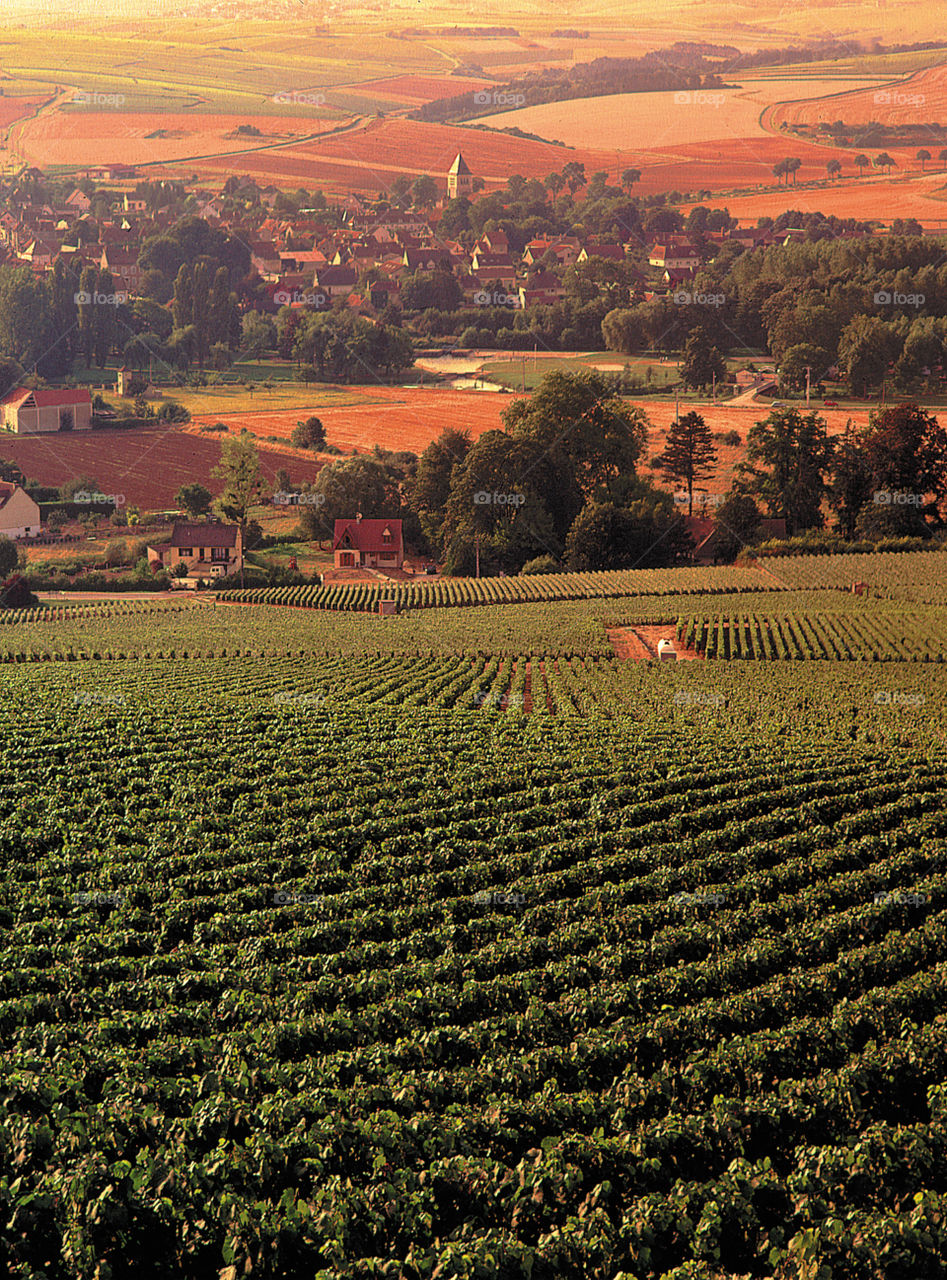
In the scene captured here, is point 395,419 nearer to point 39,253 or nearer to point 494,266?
point 494,266

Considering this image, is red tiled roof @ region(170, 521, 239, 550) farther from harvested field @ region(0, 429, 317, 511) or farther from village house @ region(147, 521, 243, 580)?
harvested field @ region(0, 429, 317, 511)

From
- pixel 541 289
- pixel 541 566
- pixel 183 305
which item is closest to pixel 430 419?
pixel 541 566

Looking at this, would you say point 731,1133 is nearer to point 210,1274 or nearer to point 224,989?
point 210,1274

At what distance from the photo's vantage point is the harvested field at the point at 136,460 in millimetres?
94688

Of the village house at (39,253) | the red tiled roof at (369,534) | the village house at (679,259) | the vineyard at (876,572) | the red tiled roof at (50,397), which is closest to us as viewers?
the vineyard at (876,572)

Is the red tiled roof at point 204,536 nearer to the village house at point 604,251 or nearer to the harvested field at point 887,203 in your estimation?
the village house at point 604,251

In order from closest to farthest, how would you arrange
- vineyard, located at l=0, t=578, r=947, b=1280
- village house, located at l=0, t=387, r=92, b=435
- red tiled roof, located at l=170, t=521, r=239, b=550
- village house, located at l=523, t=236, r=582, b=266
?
1. vineyard, located at l=0, t=578, r=947, b=1280
2. red tiled roof, located at l=170, t=521, r=239, b=550
3. village house, located at l=0, t=387, r=92, b=435
4. village house, located at l=523, t=236, r=582, b=266

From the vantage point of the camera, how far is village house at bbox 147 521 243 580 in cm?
7338

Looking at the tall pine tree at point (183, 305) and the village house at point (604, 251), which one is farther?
the village house at point (604, 251)

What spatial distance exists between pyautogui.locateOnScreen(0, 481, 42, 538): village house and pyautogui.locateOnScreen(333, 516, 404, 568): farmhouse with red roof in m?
23.0

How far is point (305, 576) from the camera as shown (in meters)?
73.1

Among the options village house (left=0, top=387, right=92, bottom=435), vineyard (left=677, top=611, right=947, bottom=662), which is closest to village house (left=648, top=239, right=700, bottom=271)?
village house (left=0, top=387, right=92, bottom=435)

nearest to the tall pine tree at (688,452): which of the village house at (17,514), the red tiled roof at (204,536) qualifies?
the red tiled roof at (204,536)

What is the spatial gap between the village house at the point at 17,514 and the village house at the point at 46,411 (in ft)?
110
